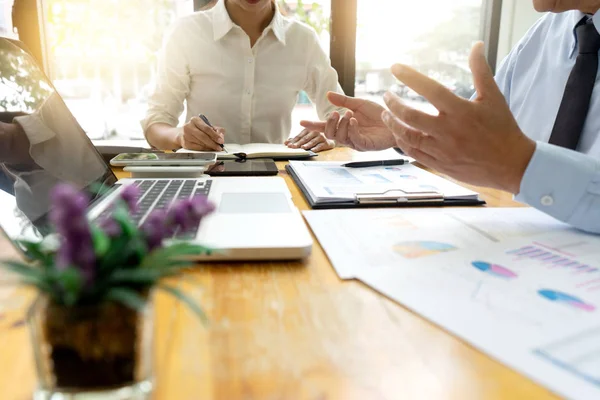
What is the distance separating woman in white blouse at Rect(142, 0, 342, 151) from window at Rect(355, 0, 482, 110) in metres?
0.53

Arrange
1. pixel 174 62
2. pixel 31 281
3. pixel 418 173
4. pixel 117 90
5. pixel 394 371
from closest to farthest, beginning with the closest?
pixel 31 281, pixel 394 371, pixel 418 173, pixel 174 62, pixel 117 90

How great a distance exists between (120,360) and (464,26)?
2621 mm

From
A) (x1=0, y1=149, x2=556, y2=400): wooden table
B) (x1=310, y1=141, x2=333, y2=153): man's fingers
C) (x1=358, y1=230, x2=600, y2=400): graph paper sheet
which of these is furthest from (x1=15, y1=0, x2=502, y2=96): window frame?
(x1=0, y1=149, x2=556, y2=400): wooden table

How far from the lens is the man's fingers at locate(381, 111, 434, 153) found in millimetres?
678

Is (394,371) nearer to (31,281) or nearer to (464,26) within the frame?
(31,281)

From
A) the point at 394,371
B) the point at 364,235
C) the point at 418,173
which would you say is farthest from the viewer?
the point at 418,173

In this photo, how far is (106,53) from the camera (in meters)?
2.31

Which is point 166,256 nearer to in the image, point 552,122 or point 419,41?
point 552,122

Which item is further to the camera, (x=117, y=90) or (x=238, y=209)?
(x=117, y=90)

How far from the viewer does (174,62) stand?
178 centimetres

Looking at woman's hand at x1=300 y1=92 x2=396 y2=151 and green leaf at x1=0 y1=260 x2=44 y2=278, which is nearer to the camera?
green leaf at x1=0 y1=260 x2=44 y2=278

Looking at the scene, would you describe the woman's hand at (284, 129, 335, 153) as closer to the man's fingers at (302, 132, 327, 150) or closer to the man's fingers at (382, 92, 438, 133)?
the man's fingers at (302, 132, 327, 150)

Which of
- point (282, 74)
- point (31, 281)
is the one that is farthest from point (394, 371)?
point (282, 74)

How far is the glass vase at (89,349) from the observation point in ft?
0.78
